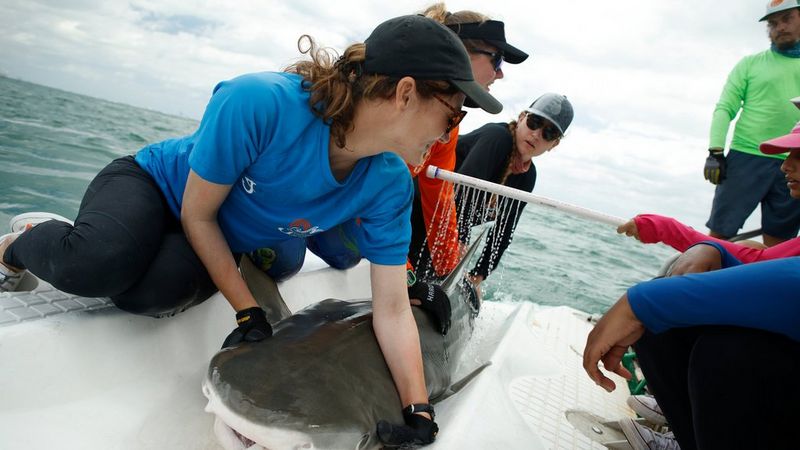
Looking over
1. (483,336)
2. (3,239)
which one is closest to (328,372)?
(3,239)

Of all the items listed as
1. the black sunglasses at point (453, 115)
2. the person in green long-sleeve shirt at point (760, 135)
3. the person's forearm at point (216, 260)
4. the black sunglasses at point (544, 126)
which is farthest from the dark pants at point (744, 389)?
the person in green long-sleeve shirt at point (760, 135)

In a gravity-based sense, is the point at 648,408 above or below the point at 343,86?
below

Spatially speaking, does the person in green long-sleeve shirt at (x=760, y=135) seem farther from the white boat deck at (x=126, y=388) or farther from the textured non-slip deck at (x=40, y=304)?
the textured non-slip deck at (x=40, y=304)

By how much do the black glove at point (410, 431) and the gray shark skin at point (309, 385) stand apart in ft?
0.10

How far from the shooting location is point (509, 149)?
350cm

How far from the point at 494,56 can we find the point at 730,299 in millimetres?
1974

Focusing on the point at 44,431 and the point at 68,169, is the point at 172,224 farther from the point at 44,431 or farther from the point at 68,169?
the point at 68,169

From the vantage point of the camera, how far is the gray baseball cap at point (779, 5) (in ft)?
11.9

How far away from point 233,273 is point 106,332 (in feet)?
1.48

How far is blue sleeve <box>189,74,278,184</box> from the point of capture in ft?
4.86

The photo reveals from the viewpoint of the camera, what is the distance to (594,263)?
1251cm

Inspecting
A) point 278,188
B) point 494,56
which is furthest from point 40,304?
point 494,56

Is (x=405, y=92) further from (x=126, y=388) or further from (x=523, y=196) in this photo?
(x=523, y=196)

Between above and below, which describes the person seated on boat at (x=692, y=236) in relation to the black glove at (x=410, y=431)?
above
